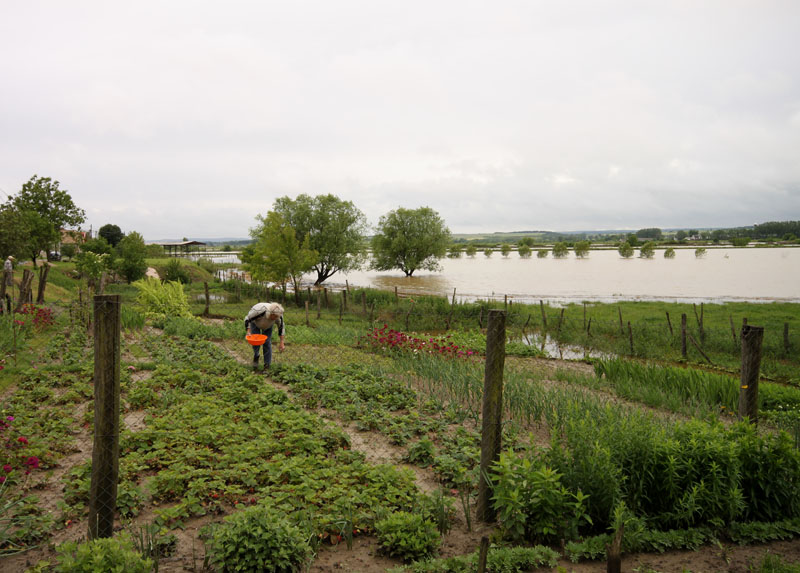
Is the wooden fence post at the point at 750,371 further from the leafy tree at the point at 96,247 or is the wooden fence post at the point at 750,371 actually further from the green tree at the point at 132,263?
the leafy tree at the point at 96,247

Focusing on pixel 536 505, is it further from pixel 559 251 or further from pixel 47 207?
pixel 559 251

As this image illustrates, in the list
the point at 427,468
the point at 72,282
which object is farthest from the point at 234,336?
the point at 72,282

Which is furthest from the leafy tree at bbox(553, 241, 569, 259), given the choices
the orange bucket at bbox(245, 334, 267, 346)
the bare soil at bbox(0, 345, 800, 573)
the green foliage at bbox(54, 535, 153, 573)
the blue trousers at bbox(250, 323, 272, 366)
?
the green foliage at bbox(54, 535, 153, 573)

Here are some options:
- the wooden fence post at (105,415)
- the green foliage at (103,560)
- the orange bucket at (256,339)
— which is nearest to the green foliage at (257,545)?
the green foliage at (103,560)

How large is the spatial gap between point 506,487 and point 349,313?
881 inches

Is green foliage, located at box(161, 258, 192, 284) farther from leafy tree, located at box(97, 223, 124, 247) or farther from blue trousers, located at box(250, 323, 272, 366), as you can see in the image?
leafy tree, located at box(97, 223, 124, 247)

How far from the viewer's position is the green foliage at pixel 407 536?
3.86 m

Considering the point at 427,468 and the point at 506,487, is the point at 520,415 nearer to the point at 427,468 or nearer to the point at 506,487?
the point at 427,468

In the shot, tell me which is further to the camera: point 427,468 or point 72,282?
point 72,282

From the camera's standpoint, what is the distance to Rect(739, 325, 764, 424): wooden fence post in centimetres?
620

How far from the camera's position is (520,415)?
24.4 ft

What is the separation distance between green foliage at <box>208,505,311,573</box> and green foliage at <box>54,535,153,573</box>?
0.49 m

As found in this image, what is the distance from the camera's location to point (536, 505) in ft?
13.6

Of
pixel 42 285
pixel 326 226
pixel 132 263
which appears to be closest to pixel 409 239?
pixel 326 226
